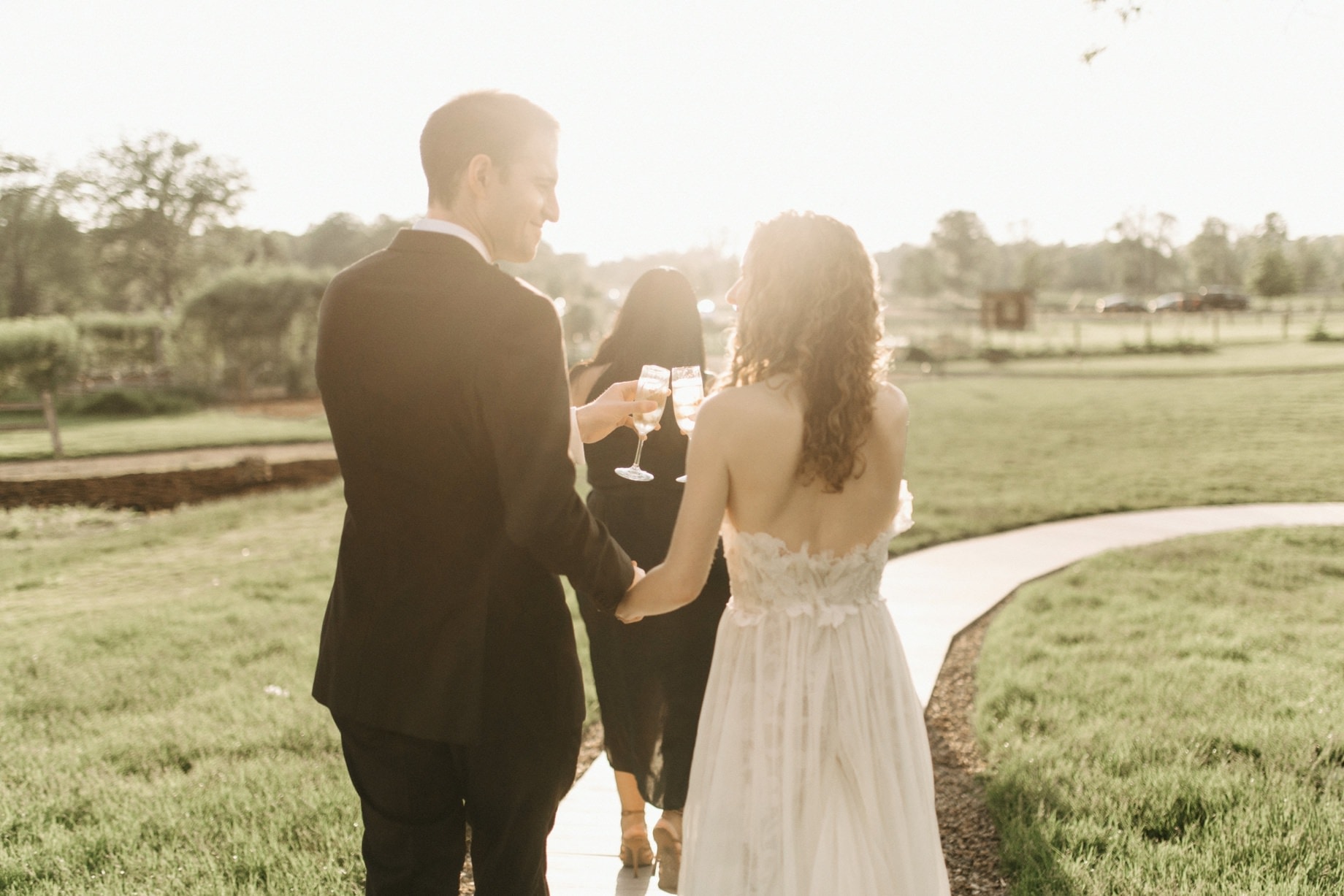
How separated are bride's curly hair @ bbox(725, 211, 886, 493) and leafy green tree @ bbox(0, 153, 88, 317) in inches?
2173

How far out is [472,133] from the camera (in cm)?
193

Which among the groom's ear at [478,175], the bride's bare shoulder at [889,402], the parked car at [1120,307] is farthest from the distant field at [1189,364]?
the parked car at [1120,307]

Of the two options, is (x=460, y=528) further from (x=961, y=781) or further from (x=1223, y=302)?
(x=1223, y=302)

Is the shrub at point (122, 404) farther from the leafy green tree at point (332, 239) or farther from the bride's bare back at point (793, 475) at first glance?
the leafy green tree at point (332, 239)

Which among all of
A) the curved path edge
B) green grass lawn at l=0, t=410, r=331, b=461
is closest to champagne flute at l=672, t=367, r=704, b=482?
the curved path edge

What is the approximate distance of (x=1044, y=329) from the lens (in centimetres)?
5738

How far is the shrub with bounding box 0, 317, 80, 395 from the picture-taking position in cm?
2477

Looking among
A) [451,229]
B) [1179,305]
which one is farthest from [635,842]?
[1179,305]

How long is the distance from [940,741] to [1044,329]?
5782 centimetres

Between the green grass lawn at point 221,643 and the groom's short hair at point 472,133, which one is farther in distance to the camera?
the green grass lawn at point 221,643

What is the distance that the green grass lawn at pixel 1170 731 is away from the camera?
11.0 feet

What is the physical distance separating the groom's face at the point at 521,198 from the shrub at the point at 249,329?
1286 inches

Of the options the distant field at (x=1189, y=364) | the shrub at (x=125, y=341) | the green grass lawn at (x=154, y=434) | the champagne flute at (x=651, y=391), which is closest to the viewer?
the champagne flute at (x=651, y=391)

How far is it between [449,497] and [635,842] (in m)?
2.21
